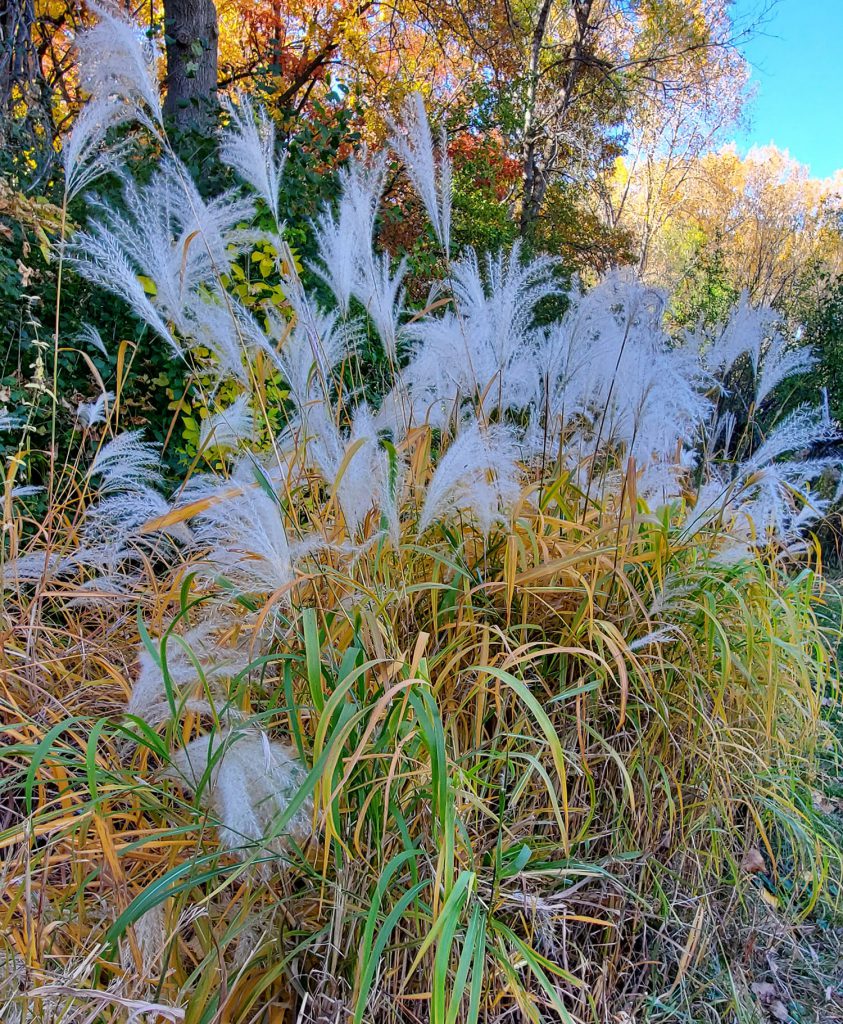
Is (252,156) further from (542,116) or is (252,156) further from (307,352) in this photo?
(542,116)

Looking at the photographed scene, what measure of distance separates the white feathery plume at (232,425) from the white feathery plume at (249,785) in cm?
63

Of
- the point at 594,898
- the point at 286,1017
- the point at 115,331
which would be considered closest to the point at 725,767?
the point at 594,898

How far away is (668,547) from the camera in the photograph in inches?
61.8

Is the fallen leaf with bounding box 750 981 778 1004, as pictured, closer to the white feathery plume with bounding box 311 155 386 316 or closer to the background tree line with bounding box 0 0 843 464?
the white feathery plume with bounding box 311 155 386 316

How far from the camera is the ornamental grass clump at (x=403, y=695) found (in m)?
1.01

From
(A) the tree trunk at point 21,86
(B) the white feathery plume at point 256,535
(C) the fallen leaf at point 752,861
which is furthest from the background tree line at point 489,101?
(C) the fallen leaf at point 752,861

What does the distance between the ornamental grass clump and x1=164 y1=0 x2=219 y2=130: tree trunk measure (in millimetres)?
3531

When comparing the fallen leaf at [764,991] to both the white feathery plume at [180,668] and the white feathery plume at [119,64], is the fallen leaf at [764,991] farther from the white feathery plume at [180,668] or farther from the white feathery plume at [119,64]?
the white feathery plume at [119,64]

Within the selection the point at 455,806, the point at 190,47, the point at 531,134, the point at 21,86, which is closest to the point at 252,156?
the point at 455,806

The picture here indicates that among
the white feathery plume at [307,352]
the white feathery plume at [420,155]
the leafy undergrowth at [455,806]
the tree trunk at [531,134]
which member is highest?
the tree trunk at [531,134]

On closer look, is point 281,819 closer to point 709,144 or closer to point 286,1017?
point 286,1017

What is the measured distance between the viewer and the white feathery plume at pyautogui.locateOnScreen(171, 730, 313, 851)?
875mm

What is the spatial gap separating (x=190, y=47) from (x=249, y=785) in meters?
4.92

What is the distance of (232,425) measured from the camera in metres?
1.41
